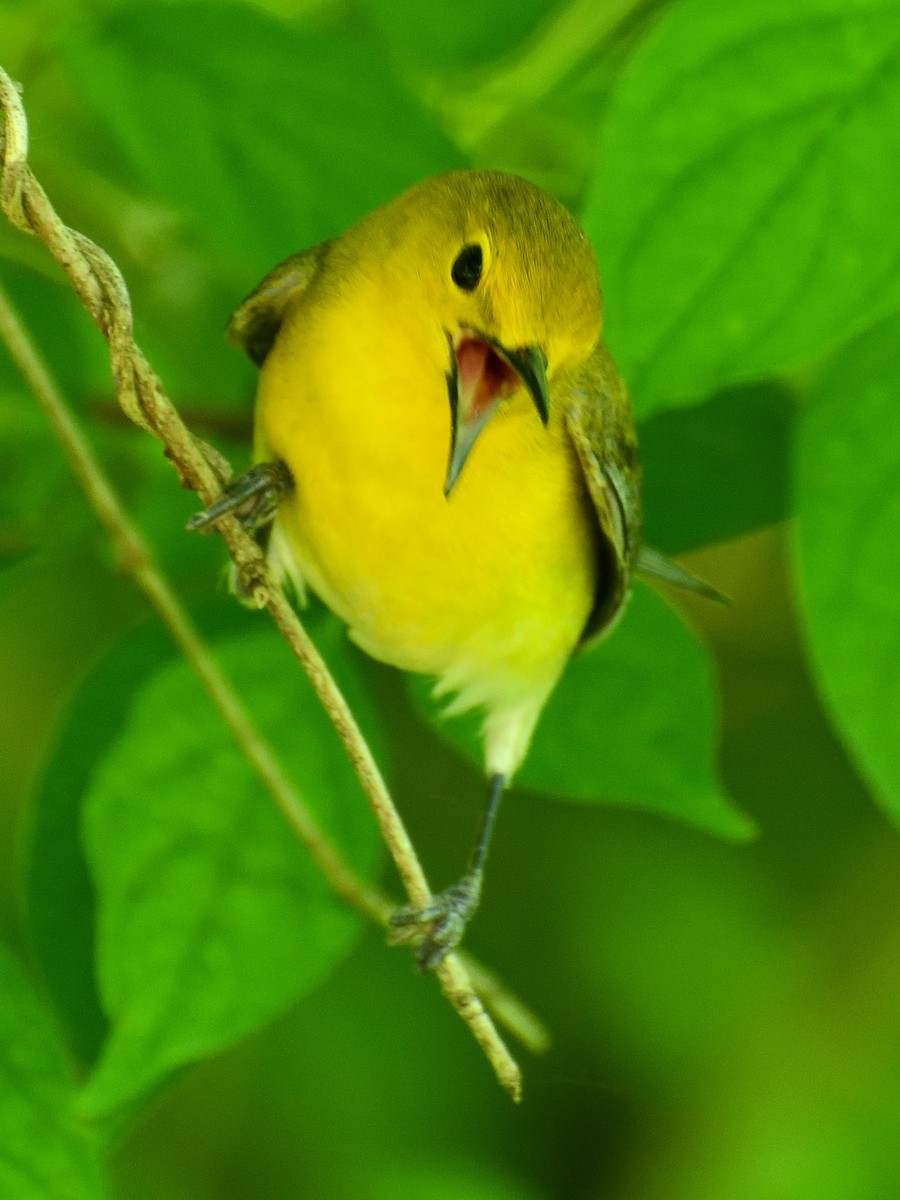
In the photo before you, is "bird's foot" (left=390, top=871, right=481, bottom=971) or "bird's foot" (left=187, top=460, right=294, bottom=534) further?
"bird's foot" (left=390, top=871, right=481, bottom=971)

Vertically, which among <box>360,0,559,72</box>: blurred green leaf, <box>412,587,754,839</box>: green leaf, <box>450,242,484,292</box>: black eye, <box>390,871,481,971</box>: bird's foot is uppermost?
<box>360,0,559,72</box>: blurred green leaf

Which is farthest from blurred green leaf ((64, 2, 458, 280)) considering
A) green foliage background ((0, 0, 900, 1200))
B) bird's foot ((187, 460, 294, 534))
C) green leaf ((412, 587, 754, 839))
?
green leaf ((412, 587, 754, 839))

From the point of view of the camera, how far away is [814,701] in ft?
10.5

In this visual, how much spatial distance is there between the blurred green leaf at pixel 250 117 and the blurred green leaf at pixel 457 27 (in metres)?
0.08

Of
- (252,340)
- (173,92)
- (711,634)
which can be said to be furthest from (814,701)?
(173,92)

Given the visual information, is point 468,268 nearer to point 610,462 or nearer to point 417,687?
point 610,462

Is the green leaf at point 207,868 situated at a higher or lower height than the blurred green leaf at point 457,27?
lower

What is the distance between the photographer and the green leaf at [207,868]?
1.43 metres

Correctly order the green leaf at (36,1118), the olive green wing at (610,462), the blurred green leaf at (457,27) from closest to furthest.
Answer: the green leaf at (36,1118) < the olive green wing at (610,462) < the blurred green leaf at (457,27)

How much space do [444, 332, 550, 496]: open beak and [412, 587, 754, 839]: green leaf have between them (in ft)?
1.04

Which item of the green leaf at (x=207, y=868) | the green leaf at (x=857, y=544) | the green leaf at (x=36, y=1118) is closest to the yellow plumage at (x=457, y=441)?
the green leaf at (x=207, y=868)

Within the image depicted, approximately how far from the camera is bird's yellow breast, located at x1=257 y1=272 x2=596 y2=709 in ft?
5.50

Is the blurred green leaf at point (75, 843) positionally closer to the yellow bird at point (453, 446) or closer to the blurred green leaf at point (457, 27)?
the yellow bird at point (453, 446)

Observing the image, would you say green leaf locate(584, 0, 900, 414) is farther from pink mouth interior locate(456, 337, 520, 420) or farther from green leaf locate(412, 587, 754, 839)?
green leaf locate(412, 587, 754, 839)
